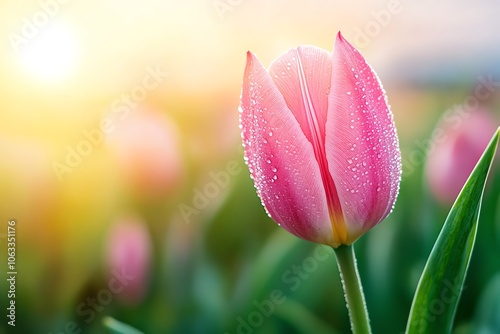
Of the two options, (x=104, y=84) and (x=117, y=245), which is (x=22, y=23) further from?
(x=117, y=245)

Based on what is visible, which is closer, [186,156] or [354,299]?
[354,299]

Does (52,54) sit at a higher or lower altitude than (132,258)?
Result: higher

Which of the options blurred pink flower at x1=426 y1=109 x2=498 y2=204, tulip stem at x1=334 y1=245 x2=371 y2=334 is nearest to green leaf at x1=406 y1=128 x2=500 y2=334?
tulip stem at x1=334 y1=245 x2=371 y2=334

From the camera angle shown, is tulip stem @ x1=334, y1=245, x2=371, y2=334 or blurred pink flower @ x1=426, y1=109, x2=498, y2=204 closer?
tulip stem @ x1=334, y1=245, x2=371, y2=334

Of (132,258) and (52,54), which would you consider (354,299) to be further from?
(52,54)

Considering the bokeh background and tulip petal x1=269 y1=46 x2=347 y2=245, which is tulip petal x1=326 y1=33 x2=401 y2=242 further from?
the bokeh background

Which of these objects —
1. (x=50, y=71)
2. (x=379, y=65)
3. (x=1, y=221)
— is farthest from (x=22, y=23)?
(x=379, y=65)

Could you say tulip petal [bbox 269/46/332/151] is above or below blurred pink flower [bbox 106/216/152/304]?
above

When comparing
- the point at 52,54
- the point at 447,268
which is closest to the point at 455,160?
the point at 447,268
